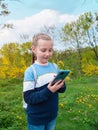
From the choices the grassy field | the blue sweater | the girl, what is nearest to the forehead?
the girl

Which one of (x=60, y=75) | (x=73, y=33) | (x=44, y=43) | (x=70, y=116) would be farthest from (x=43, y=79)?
(x=73, y=33)

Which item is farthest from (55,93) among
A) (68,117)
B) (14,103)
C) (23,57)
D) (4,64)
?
(23,57)

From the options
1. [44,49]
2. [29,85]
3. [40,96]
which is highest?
[44,49]

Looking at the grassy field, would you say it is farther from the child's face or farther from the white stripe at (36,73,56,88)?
the child's face

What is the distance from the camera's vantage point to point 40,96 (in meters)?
3.49

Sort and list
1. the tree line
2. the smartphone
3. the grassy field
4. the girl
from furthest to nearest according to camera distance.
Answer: the tree line → the grassy field → the girl → the smartphone

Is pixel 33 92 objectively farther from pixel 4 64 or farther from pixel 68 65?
pixel 68 65

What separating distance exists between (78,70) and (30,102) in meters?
28.4

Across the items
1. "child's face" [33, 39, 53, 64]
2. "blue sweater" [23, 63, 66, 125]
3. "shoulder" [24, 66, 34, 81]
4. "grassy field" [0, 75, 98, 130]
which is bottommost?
"grassy field" [0, 75, 98, 130]

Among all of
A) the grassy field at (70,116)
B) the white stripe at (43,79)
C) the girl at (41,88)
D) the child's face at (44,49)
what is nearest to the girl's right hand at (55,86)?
the girl at (41,88)

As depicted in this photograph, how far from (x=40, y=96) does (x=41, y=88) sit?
113 mm

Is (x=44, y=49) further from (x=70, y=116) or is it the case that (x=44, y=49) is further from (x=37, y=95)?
(x=70, y=116)

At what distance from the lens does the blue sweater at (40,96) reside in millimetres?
3514

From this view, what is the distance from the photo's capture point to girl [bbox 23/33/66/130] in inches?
138
